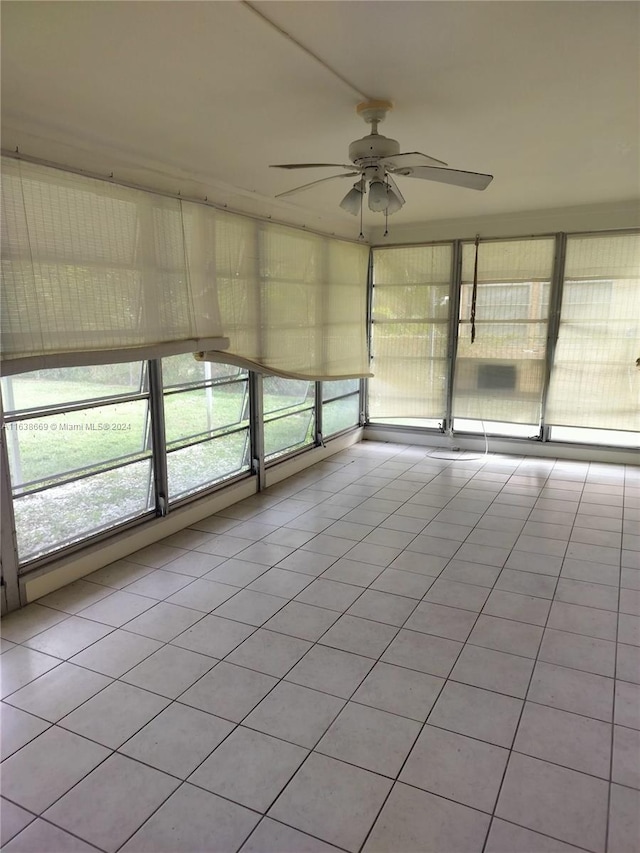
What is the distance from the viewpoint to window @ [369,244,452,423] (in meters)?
6.36

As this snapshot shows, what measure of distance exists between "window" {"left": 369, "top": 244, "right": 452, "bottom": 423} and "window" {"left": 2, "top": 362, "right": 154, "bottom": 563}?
3.67m

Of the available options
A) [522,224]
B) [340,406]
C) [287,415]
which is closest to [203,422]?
[287,415]

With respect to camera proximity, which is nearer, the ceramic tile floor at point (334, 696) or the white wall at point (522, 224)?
the ceramic tile floor at point (334, 696)

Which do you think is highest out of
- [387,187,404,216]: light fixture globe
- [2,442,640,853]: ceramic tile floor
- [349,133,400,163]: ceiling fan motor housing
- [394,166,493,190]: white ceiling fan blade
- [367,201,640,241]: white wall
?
[367,201,640,241]: white wall

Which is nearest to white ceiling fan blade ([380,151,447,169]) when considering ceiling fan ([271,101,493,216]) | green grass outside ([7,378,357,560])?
ceiling fan ([271,101,493,216])

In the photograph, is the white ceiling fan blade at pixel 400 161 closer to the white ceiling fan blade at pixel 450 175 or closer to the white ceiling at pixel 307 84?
the white ceiling fan blade at pixel 450 175

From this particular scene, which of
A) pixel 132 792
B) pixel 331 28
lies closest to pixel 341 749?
pixel 132 792

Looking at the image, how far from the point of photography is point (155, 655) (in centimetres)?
263

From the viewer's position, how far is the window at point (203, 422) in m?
4.07

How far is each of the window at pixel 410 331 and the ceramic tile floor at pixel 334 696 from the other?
278cm

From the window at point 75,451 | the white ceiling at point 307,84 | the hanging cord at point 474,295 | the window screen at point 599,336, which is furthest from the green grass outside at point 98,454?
the window screen at point 599,336

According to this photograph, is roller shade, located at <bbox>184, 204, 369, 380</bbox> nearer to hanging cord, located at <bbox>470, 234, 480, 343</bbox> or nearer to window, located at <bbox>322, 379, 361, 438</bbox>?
window, located at <bbox>322, 379, 361, 438</bbox>

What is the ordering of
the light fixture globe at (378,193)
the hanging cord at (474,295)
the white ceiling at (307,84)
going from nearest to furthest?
the white ceiling at (307,84) → the light fixture globe at (378,193) → the hanging cord at (474,295)

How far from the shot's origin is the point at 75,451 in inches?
133
